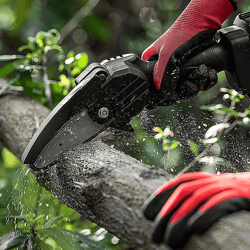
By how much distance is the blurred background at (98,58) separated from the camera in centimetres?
148

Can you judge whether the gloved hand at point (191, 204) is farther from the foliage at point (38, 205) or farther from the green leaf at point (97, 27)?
the green leaf at point (97, 27)

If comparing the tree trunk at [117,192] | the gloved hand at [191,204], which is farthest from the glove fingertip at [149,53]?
the gloved hand at [191,204]

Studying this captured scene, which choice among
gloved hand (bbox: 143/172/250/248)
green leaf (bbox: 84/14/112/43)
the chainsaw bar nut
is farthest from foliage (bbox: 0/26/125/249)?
green leaf (bbox: 84/14/112/43)

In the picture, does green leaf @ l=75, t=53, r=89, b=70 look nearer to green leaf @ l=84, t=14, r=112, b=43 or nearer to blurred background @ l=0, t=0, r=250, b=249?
blurred background @ l=0, t=0, r=250, b=249

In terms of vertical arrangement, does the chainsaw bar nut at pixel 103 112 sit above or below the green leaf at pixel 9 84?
below

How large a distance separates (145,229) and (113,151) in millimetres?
459

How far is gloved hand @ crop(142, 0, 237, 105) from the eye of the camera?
1128mm

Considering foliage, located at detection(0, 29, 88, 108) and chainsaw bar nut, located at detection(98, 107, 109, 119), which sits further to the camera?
foliage, located at detection(0, 29, 88, 108)

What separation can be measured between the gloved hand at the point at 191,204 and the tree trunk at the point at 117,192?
3cm

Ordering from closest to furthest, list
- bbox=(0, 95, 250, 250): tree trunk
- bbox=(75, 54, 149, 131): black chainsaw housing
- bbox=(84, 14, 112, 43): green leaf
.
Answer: bbox=(0, 95, 250, 250): tree trunk → bbox=(75, 54, 149, 131): black chainsaw housing → bbox=(84, 14, 112, 43): green leaf

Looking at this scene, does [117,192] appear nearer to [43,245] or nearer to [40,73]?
[43,245]

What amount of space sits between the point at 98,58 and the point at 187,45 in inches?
97.1

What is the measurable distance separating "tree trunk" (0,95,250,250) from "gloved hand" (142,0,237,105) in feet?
1.33

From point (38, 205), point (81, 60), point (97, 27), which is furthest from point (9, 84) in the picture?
point (97, 27)
